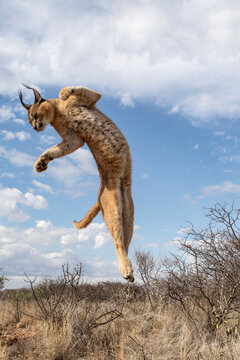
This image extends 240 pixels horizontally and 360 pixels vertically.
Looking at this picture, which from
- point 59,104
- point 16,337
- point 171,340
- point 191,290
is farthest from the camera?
point 191,290

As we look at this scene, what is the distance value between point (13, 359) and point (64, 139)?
14.1ft

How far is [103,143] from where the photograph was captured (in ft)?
14.3

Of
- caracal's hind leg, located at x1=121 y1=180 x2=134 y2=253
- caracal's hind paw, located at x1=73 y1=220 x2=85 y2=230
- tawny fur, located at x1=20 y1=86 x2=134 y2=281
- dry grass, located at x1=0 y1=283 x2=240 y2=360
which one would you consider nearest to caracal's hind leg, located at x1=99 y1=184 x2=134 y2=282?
tawny fur, located at x1=20 y1=86 x2=134 y2=281

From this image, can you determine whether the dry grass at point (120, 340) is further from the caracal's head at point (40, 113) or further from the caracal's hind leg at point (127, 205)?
the caracal's head at point (40, 113)

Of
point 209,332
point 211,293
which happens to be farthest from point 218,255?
point 209,332

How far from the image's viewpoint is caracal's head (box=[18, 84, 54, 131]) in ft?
15.5

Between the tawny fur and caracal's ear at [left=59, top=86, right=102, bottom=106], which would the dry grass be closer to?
the tawny fur

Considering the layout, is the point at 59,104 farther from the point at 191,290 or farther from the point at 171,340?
the point at 191,290

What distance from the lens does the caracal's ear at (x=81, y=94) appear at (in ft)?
15.6

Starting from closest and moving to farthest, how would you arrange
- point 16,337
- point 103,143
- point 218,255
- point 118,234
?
point 118,234
point 103,143
point 16,337
point 218,255

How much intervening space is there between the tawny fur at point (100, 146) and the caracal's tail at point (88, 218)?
0.03 m

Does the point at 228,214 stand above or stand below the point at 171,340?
above

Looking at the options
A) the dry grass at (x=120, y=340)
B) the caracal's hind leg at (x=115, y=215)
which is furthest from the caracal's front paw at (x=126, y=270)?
the dry grass at (x=120, y=340)

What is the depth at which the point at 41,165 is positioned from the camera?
166 inches
